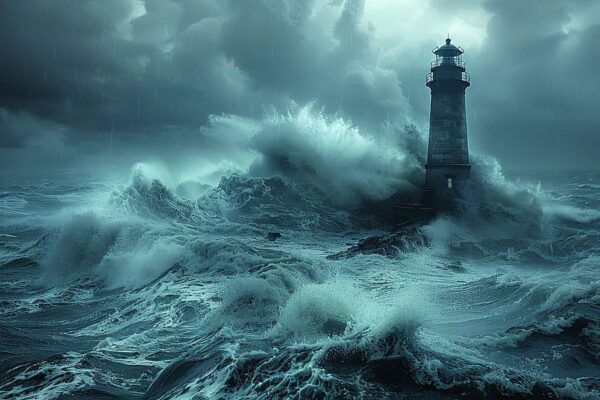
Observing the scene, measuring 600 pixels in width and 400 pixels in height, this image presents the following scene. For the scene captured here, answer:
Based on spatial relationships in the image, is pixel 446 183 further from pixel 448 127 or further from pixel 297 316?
pixel 297 316

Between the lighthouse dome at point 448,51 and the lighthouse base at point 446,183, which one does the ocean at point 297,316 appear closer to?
the lighthouse base at point 446,183

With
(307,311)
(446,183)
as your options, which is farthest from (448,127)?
(307,311)

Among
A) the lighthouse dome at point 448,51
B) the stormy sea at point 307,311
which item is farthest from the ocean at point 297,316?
the lighthouse dome at point 448,51

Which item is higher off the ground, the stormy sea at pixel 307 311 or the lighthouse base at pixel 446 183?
the lighthouse base at pixel 446 183

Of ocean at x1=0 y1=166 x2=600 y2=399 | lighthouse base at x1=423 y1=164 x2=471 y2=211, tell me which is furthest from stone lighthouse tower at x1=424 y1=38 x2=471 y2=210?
ocean at x1=0 y1=166 x2=600 y2=399

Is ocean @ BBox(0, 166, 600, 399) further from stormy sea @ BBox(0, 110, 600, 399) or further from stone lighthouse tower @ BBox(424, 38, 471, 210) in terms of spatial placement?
stone lighthouse tower @ BBox(424, 38, 471, 210)

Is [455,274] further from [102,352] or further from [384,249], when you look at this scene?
[102,352]
